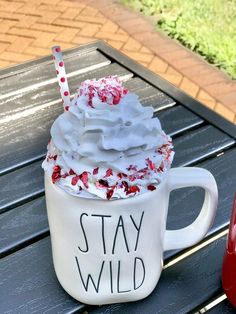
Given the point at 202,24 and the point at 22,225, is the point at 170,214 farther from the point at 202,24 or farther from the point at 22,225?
the point at 202,24

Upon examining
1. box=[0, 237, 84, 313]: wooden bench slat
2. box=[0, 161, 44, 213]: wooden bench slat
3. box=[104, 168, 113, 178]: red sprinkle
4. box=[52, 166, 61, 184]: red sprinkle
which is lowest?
box=[0, 237, 84, 313]: wooden bench slat

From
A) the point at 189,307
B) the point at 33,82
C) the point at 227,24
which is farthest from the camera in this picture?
the point at 227,24

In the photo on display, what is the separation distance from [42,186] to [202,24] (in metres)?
2.12

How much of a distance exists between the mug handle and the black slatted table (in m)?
0.07

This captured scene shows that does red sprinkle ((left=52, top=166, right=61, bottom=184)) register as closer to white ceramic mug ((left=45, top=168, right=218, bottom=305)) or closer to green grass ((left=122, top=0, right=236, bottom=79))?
white ceramic mug ((left=45, top=168, right=218, bottom=305))

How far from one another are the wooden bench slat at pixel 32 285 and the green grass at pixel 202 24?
1814mm

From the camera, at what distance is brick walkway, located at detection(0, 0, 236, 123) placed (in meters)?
2.37

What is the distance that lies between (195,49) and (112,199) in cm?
213

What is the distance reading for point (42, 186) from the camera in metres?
0.98

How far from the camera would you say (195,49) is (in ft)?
8.65

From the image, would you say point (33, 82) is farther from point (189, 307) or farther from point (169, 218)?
point (189, 307)

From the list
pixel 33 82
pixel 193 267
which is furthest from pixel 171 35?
pixel 193 267

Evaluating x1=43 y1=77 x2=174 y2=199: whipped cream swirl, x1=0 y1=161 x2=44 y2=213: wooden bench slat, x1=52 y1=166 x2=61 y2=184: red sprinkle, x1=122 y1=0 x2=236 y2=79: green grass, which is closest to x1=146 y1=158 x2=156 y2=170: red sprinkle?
x1=43 y1=77 x2=174 y2=199: whipped cream swirl

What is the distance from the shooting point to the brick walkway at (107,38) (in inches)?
93.3
